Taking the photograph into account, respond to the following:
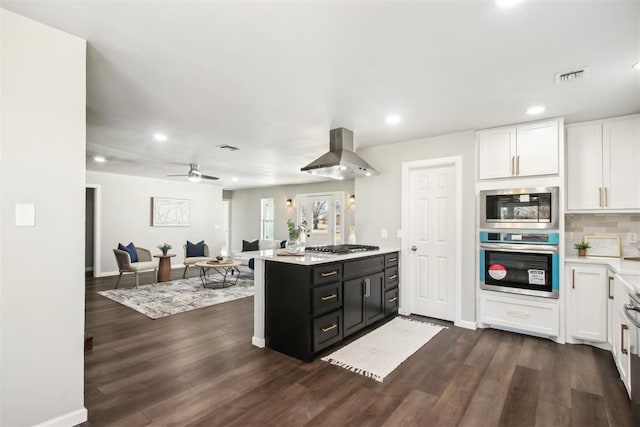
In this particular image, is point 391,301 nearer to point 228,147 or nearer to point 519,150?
point 519,150

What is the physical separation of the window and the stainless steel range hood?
6.36 meters

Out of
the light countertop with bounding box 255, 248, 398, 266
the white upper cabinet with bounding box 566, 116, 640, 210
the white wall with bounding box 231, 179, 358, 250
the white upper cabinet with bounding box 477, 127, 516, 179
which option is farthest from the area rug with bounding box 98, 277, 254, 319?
the white upper cabinet with bounding box 566, 116, 640, 210

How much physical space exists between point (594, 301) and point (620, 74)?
7.09 ft

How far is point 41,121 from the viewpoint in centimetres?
181

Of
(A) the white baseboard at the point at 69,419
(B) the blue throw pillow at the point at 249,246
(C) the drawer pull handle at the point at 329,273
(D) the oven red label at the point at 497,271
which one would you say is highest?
(C) the drawer pull handle at the point at 329,273

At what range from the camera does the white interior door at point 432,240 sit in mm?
3982

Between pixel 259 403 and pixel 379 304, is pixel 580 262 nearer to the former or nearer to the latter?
pixel 379 304

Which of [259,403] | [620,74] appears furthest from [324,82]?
[259,403]

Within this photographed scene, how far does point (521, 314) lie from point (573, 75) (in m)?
2.46

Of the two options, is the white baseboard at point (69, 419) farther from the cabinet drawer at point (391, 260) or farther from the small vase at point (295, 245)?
the cabinet drawer at point (391, 260)

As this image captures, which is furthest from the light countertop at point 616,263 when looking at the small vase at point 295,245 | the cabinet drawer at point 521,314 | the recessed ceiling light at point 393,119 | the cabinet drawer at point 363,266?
the small vase at point 295,245

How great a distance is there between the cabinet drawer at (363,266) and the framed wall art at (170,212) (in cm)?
643

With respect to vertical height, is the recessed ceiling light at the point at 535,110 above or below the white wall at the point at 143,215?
above

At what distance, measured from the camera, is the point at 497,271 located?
11.8 feet
